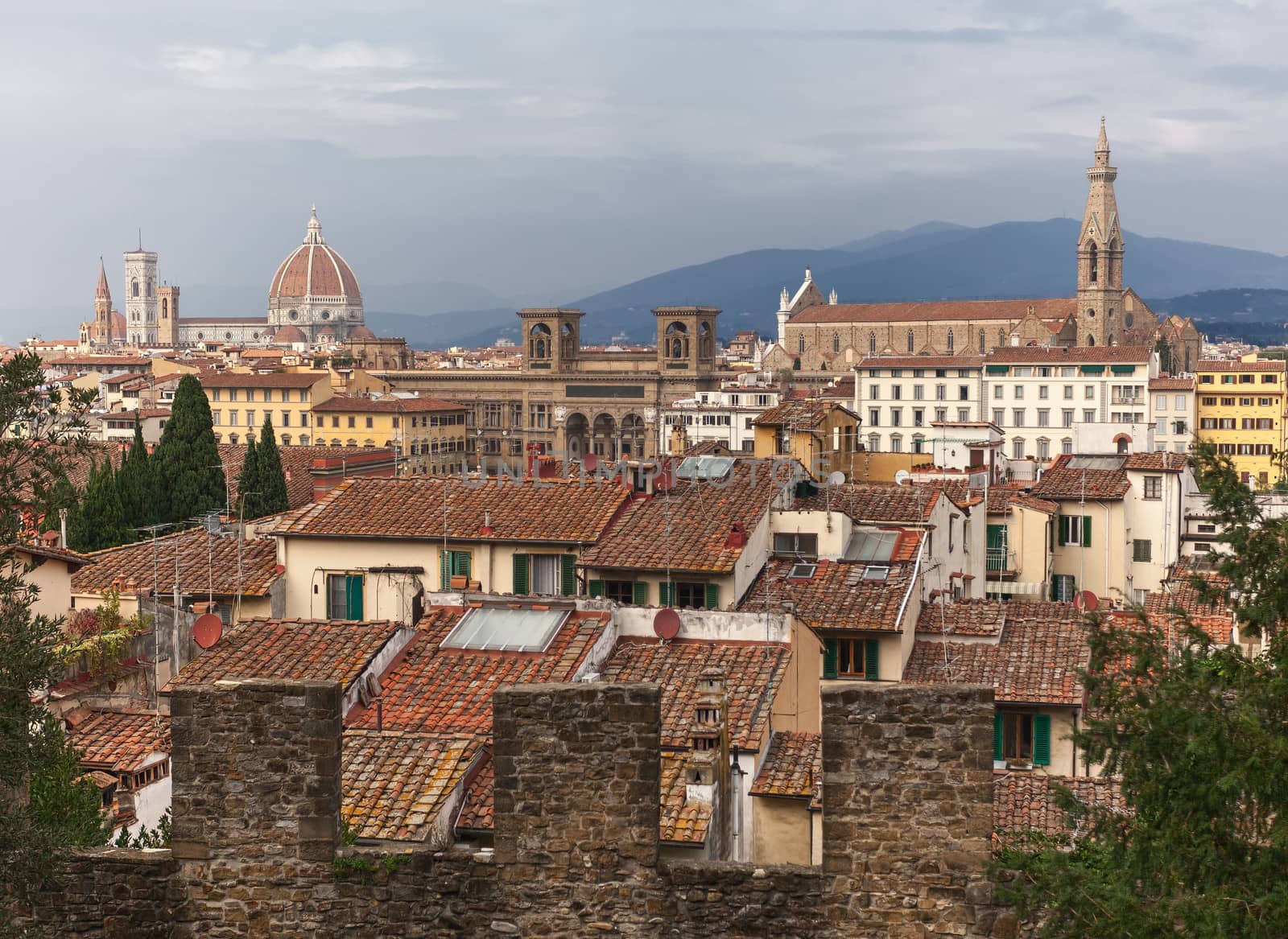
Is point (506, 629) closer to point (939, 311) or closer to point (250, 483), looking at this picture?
point (250, 483)

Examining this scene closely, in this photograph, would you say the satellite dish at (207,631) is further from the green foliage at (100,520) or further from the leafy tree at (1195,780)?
the green foliage at (100,520)

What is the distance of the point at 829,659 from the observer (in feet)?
56.7

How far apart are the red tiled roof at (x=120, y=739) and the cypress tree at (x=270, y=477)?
3168cm

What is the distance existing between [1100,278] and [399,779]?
123 m

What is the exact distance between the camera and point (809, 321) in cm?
14038

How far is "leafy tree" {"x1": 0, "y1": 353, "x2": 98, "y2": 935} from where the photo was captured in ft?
20.4

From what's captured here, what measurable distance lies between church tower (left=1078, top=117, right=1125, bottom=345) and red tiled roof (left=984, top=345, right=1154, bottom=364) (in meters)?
43.9

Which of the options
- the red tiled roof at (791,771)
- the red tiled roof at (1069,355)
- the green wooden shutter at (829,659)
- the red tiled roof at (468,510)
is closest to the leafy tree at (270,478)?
the red tiled roof at (468,510)

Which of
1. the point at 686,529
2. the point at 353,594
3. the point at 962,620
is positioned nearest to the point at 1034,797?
the point at 962,620

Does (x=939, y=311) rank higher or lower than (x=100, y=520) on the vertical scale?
higher

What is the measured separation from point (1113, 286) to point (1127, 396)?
51.4 meters

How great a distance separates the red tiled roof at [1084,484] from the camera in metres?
29.8

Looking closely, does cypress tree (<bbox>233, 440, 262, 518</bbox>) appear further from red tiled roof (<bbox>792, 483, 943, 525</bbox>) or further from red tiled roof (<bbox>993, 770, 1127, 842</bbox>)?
red tiled roof (<bbox>993, 770, 1127, 842</bbox>)

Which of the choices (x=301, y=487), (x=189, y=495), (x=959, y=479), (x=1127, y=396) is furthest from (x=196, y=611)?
(x=1127, y=396)
